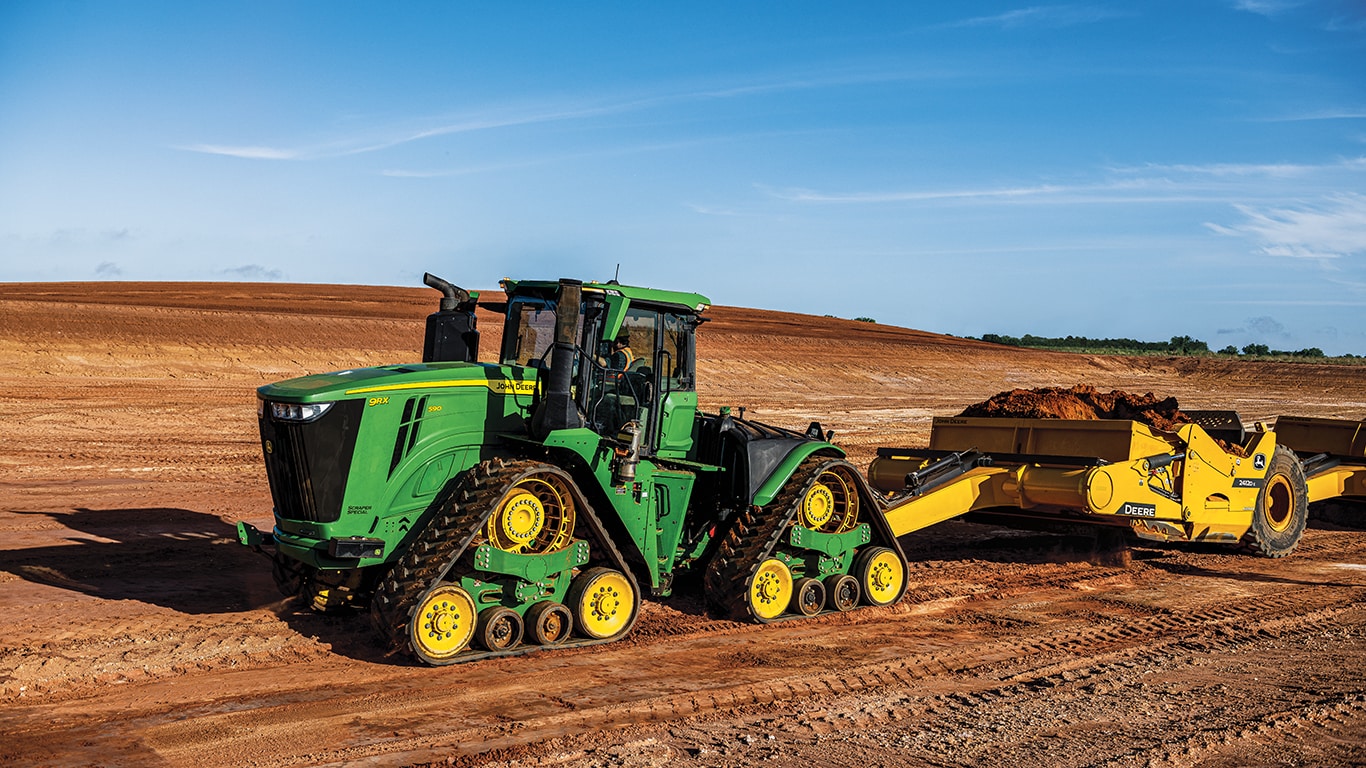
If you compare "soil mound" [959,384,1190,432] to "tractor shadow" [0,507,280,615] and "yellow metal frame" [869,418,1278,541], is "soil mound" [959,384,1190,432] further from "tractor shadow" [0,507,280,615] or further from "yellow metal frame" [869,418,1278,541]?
"tractor shadow" [0,507,280,615]

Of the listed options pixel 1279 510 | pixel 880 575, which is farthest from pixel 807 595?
pixel 1279 510

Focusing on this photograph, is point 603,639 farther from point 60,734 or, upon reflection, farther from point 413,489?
point 60,734

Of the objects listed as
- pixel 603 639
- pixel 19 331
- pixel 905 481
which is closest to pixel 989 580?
pixel 905 481

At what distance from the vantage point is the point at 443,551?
7.39 metres

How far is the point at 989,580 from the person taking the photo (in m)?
11.4

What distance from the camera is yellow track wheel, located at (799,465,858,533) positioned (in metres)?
9.59

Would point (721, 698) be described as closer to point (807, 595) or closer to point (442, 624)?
point (442, 624)

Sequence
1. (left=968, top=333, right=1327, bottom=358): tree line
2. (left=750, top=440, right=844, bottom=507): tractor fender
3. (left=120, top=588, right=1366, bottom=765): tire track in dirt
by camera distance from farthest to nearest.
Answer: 1. (left=968, top=333, right=1327, bottom=358): tree line
2. (left=750, top=440, right=844, bottom=507): tractor fender
3. (left=120, top=588, right=1366, bottom=765): tire track in dirt

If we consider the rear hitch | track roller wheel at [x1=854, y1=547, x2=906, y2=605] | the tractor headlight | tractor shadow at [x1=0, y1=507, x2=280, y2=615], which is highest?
the tractor headlight

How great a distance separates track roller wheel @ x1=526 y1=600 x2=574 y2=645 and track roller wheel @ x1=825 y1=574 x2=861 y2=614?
2539 millimetres

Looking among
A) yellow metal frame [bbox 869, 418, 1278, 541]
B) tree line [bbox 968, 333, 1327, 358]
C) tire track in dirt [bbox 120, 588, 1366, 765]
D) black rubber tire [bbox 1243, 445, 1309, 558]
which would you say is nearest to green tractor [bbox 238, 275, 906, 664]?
tire track in dirt [bbox 120, 588, 1366, 765]

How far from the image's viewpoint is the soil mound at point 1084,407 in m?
12.1

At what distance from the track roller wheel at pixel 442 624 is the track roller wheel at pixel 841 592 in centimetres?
333

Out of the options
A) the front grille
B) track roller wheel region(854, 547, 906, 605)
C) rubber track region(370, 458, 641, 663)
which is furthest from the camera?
track roller wheel region(854, 547, 906, 605)
